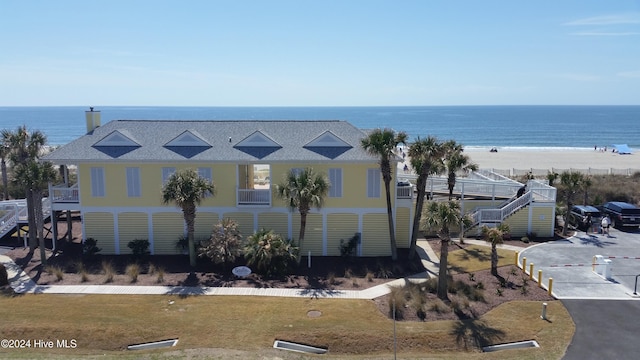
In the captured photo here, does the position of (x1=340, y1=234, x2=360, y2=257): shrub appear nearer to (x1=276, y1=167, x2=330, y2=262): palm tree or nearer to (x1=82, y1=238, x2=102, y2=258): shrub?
(x1=276, y1=167, x2=330, y2=262): palm tree

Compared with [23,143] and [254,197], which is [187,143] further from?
[23,143]

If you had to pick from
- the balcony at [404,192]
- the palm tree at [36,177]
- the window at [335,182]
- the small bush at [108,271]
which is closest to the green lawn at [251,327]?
the small bush at [108,271]

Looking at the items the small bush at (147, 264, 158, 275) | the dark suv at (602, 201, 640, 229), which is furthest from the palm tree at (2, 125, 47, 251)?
the dark suv at (602, 201, 640, 229)

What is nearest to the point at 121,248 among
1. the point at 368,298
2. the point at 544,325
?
the point at 368,298

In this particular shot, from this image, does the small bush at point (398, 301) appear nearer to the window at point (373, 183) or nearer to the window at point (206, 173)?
the window at point (373, 183)

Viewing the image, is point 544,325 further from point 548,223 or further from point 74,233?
point 74,233

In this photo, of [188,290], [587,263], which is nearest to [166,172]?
[188,290]
